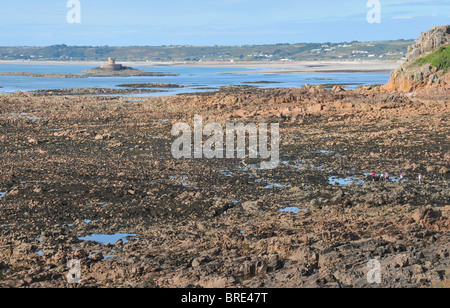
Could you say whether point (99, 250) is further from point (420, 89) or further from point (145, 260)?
point (420, 89)

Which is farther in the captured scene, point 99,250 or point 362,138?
point 362,138

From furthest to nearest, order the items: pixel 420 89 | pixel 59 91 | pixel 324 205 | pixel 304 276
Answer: pixel 59 91 → pixel 420 89 → pixel 324 205 → pixel 304 276

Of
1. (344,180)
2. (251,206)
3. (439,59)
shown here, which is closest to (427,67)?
(439,59)

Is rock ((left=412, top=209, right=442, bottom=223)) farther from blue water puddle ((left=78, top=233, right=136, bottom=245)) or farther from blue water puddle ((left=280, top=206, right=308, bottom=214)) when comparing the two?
blue water puddle ((left=78, top=233, right=136, bottom=245))

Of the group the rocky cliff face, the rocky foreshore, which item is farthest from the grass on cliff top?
the rocky foreshore

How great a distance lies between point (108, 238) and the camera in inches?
574

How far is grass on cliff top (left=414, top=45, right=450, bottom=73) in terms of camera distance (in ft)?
154

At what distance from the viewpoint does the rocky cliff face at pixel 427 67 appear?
45.5 meters

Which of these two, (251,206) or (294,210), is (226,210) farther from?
(294,210)

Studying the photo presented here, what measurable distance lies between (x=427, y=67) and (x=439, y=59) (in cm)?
204

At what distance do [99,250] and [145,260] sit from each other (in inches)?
61.8
